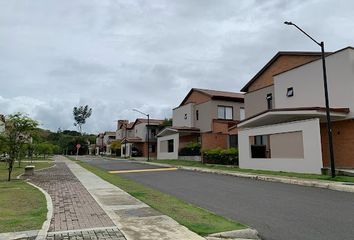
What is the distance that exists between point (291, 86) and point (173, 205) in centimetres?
1916

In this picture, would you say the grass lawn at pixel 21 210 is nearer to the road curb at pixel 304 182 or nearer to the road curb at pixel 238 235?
the road curb at pixel 238 235

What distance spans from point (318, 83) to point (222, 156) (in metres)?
10.7

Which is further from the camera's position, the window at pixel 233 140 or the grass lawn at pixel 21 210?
the window at pixel 233 140

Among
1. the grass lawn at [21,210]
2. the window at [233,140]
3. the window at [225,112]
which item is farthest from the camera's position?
the window at [225,112]

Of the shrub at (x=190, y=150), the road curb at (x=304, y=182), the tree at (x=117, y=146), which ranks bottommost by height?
the road curb at (x=304, y=182)

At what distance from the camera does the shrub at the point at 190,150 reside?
1577 inches

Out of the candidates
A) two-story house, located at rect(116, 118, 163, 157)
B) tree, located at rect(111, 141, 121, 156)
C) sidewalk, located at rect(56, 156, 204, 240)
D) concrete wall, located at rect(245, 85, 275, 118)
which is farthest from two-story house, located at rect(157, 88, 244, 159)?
tree, located at rect(111, 141, 121, 156)

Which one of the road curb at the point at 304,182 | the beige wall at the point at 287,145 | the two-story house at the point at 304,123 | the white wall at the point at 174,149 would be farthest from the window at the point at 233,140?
the road curb at the point at 304,182

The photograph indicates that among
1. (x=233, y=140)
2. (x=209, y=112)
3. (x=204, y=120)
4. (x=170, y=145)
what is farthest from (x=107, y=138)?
(x=233, y=140)

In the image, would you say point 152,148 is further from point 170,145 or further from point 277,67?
point 277,67

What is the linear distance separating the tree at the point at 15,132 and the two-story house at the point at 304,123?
599 inches

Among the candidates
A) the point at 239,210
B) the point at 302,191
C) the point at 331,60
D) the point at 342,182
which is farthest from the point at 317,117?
the point at 239,210

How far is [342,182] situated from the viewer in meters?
16.6

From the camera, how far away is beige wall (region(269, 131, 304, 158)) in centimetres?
2195
